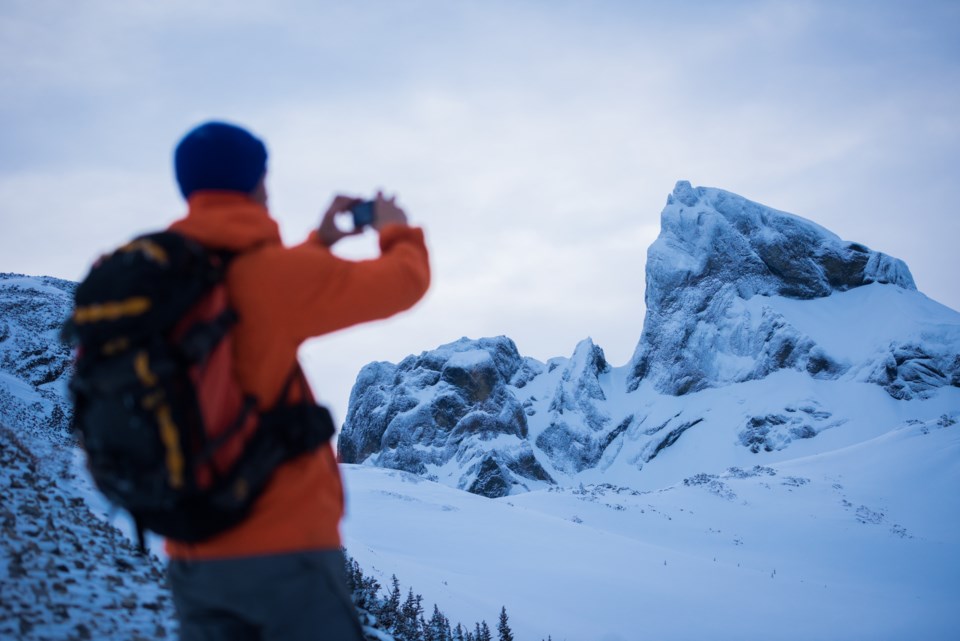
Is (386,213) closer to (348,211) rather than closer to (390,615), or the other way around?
(348,211)

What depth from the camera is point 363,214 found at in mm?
2318

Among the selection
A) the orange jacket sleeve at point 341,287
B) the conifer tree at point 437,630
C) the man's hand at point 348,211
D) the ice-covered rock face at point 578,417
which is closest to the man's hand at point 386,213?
the man's hand at point 348,211

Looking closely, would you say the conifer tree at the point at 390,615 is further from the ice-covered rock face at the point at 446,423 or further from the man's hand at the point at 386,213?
the ice-covered rock face at the point at 446,423

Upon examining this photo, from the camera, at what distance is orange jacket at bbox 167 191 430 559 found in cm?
190

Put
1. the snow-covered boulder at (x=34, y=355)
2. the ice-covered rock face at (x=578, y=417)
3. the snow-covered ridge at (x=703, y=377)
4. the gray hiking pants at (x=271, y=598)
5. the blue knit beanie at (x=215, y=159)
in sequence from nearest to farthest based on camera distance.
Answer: the gray hiking pants at (x=271, y=598), the blue knit beanie at (x=215, y=159), the snow-covered boulder at (x=34, y=355), the snow-covered ridge at (x=703, y=377), the ice-covered rock face at (x=578, y=417)

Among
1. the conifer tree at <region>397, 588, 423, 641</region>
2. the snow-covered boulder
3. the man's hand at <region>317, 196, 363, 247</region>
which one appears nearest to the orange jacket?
the man's hand at <region>317, 196, 363, 247</region>

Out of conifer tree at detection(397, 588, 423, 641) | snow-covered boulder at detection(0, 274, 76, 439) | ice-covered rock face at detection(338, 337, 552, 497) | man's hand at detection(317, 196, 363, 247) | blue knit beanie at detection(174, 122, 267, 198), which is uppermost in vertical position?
blue knit beanie at detection(174, 122, 267, 198)

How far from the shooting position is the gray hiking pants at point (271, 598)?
1884 mm

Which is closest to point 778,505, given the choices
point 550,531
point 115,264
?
→ point 550,531

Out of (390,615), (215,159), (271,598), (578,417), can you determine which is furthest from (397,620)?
(578,417)

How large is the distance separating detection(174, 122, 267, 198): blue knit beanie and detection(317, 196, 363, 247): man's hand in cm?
27

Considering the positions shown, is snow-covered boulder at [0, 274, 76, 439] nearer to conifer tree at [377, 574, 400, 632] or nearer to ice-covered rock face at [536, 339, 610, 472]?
conifer tree at [377, 574, 400, 632]

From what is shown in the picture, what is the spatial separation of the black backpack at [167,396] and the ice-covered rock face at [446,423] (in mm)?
59424

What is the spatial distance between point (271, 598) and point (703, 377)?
66.7m
